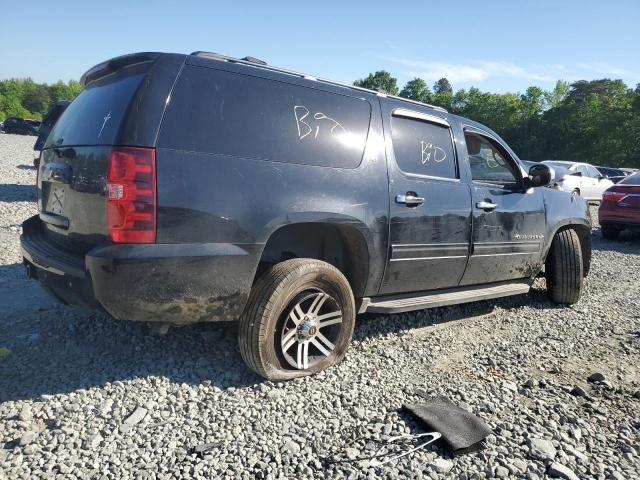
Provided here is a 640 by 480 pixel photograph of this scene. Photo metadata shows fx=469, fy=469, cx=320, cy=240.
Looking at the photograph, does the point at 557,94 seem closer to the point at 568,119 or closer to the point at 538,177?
the point at 568,119

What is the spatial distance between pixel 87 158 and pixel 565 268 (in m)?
4.73

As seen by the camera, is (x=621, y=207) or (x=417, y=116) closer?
(x=417, y=116)

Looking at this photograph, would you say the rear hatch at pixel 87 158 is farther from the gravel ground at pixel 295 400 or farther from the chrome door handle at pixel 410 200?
the chrome door handle at pixel 410 200

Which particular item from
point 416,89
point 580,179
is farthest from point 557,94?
point 580,179

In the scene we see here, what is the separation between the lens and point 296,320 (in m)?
3.05

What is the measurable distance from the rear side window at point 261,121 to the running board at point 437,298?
1.08 metres

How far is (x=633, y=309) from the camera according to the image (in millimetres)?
5250

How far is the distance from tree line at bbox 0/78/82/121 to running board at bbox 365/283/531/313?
9691cm

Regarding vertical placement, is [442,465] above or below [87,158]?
below

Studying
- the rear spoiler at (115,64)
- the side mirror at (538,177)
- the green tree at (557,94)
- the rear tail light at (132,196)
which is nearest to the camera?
the rear tail light at (132,196)

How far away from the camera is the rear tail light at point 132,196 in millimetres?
2426

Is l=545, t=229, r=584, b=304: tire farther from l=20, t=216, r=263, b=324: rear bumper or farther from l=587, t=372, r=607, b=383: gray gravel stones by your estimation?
l=20, t=216, r=263, b=324: rear bumper

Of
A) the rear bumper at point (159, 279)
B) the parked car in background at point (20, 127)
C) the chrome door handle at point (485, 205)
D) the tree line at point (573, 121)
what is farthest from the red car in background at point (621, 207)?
the parked car in background at point (20, 127)

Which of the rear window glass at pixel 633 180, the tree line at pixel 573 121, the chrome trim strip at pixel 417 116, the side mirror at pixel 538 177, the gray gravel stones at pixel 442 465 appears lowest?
the gray gravel stones at pixel 442 465
